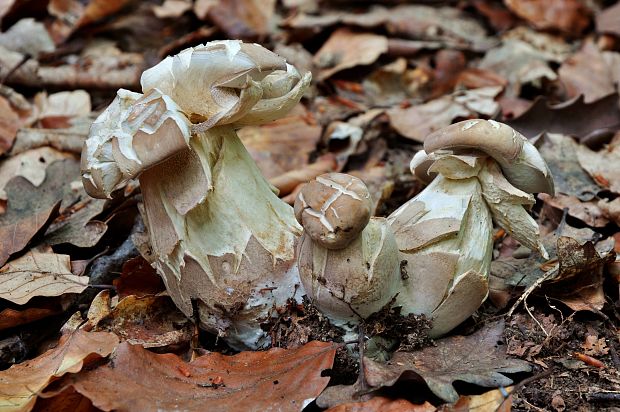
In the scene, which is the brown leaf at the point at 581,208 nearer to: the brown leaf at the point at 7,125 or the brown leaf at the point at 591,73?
the brown leaf at the point at 591,73

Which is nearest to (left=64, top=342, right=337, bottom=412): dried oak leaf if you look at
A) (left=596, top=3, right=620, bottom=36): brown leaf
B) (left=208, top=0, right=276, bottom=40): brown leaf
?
(left=208, top=0, right=276, bottom=40): brown leaf

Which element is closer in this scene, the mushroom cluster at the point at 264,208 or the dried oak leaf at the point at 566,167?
the mushroom cluster at the point at 264,208

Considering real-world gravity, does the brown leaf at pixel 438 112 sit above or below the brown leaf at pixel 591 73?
above

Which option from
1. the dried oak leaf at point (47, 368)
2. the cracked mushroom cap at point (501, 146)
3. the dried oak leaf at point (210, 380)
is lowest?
the dried oak leaf at point (210, 380)

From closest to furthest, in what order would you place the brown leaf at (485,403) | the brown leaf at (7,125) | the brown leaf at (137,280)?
the brown leaf at (485,403), the brown leaf at (137,280), the brown leaf at (7,125)

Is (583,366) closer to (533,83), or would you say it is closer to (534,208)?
(534,208)

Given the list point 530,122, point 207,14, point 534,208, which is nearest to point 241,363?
point 534,208

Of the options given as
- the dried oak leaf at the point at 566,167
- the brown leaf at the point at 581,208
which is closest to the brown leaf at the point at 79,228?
the brown leaf at the point at 581,208

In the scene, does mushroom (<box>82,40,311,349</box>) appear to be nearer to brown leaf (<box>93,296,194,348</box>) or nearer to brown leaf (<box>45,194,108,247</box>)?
brown leaf (<box>93,296,194,348</box>)
